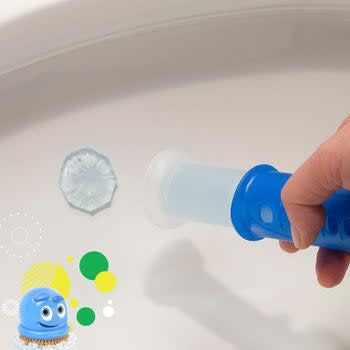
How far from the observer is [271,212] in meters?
0.51

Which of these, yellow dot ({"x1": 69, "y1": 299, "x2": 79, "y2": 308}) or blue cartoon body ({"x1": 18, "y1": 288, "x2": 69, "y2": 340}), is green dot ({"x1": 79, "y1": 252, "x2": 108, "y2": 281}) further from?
blue cartoon body ({"x1": 18, "y1": 288, "x2": 69, "y2": 340})

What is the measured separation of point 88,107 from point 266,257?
22 cm

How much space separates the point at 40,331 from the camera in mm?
488

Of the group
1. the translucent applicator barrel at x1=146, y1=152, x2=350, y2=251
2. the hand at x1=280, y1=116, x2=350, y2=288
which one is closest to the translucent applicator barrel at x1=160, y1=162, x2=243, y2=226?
the translucent applicator barrel at x1=146, y1=152, x2=350, y2=251

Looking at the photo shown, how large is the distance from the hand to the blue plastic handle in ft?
0.08

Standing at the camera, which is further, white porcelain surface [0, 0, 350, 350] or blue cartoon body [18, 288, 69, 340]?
white porcelain surface [0, 0, 350, 350]

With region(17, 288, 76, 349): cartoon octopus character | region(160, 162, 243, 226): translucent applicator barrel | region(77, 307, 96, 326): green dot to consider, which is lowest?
region(17, 288, 76, 349): cartoon octopus character

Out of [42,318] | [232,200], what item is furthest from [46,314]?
[232,200]

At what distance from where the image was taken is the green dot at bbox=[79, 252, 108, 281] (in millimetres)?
671

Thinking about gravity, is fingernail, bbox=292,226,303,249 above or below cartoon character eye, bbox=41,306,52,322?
above

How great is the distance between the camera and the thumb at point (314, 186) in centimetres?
40

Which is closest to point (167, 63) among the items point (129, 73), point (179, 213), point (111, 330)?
point (129, 73)

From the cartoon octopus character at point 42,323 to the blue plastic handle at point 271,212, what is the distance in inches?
5.5

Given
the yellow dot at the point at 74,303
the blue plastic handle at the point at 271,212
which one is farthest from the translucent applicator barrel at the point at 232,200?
the yellow dot at the point at 74,303
